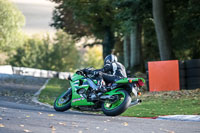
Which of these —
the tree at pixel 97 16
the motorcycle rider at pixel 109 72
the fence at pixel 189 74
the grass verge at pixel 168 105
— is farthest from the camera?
the tree at pixel 97 16

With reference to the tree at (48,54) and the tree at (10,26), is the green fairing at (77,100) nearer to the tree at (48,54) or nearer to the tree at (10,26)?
the tree at (10,26)

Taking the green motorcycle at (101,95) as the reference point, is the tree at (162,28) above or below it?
above

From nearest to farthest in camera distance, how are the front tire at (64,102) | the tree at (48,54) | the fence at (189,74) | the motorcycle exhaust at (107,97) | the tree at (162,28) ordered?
the motorcycle exhaust at (107,97) < the front tire at (64,102) < the fence at (189,74) < the tree at (162,28) < the tree at (48,54)

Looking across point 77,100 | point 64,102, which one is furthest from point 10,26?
point 77,100

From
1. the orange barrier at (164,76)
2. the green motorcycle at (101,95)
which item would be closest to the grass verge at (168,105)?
the green motorcycle at (101,95)

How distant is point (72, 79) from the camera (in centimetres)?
1407

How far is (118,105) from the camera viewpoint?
40.3 ft

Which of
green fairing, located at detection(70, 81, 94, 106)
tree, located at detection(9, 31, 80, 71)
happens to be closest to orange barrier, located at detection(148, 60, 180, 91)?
green fairing, located at detection(70, 81, 94, 106)

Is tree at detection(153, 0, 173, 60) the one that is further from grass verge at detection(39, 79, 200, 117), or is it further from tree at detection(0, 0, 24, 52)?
tree at detection(0, 0, 24, 52)

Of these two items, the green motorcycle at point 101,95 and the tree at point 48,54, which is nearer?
the green motorcycle at point 101,95

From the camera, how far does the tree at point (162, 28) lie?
28.7 metres

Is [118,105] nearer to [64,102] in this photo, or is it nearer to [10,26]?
[64,102]

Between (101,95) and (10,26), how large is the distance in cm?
8893

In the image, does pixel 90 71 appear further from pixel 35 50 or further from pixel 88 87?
pixel 35 50
